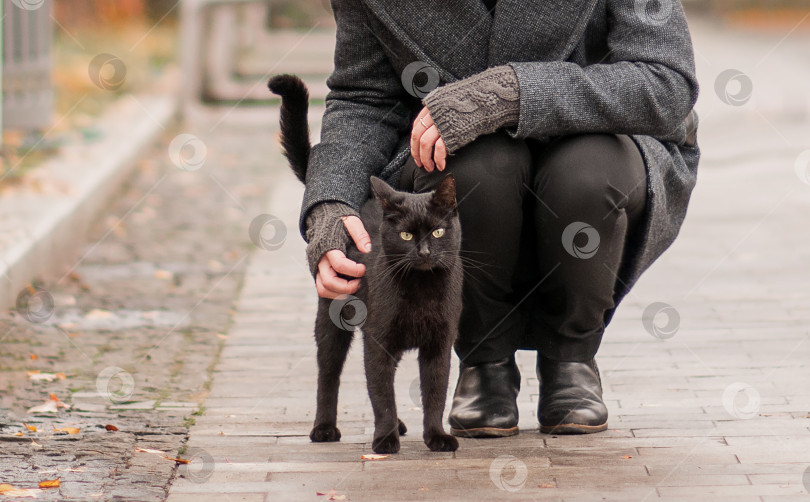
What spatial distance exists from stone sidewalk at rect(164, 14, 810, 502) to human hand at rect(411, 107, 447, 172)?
0.74m

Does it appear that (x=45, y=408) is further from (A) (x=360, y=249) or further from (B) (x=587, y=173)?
(B) (x=587, y=173)

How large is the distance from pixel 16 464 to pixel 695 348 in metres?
2.29

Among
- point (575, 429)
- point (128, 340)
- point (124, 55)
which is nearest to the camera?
point (575, 429)

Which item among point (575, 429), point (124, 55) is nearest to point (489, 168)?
point (575, 429)

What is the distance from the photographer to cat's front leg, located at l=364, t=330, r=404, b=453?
280 centimetres

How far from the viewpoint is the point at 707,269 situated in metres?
5.16

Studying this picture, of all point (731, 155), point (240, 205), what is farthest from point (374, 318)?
point (731, 155)

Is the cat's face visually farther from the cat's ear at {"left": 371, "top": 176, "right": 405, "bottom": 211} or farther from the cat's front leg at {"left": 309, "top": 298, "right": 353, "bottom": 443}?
the cat's front leg at {"left": 309, "top": 298, "right": 353, "bottom": 443}

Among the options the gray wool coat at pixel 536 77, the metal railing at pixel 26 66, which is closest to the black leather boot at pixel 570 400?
the gray wool coat at pixel 536 77

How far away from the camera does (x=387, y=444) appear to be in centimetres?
281

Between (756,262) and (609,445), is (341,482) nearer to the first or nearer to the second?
(609,445)

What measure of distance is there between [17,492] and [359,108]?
4.51ft

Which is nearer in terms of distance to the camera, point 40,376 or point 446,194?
point 446,194

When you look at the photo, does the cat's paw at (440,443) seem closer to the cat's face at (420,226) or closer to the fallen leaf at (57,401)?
the cat's face at (420,226)
